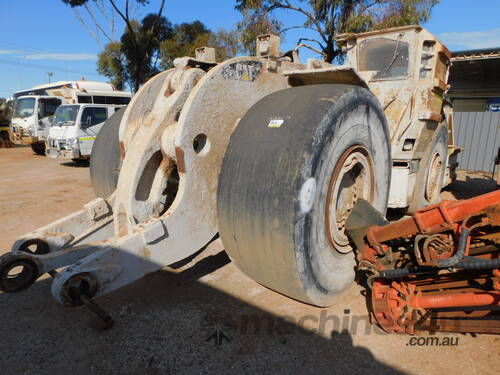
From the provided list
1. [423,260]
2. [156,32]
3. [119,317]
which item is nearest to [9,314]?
[119,317]

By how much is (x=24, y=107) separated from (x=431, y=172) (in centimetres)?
1566

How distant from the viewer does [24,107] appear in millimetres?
14828

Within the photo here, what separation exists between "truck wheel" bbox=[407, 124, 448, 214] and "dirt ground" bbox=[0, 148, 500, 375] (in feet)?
7.04

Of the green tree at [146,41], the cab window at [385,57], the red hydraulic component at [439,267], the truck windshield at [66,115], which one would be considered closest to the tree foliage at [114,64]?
the green tree at [146,41]

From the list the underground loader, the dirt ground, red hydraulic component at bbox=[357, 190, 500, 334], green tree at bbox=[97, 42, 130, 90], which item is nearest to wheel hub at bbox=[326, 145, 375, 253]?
the underground loader

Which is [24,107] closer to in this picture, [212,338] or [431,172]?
[431,172]

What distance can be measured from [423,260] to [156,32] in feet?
81.1

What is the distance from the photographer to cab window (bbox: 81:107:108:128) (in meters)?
11.0

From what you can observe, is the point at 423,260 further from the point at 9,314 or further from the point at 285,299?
the point at 9,314

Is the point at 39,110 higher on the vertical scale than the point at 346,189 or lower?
higher

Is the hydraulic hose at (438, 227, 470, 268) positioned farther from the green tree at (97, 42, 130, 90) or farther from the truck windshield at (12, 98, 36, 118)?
the green tree at (97, 42, 130, 90)

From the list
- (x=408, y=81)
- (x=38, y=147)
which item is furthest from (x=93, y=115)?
(x=408, y=81)

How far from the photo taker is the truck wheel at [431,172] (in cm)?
438

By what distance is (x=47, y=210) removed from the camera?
5.57m
